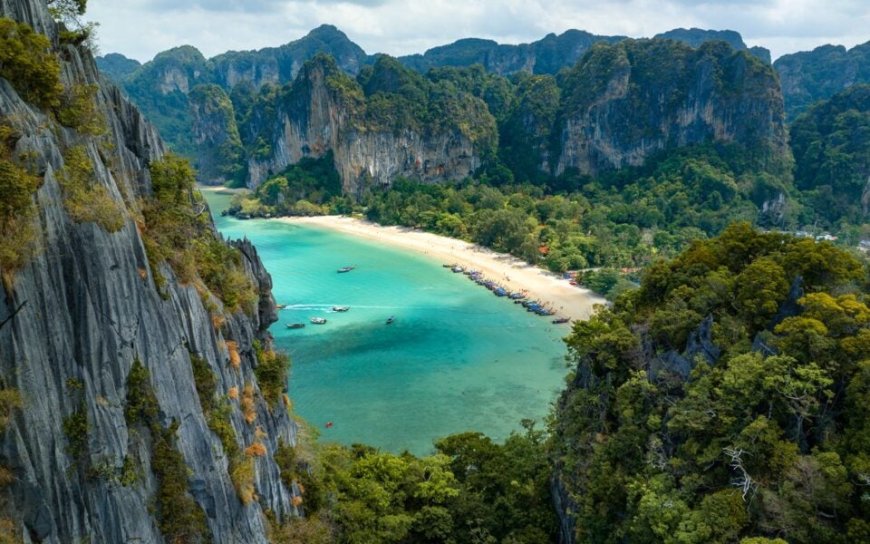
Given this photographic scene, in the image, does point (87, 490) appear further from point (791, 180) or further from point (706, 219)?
point (791, 180)

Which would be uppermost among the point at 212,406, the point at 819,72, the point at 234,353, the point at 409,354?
A: the point at 819,72

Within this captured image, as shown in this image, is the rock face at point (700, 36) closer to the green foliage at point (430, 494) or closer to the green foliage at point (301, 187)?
the green foliage at point (301, 187)

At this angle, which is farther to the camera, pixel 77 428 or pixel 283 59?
Result: pixel 283 59

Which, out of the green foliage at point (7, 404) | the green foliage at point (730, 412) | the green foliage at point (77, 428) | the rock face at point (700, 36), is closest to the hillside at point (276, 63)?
the rock face at point (700, 36)

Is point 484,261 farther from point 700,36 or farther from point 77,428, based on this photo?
point 700,36

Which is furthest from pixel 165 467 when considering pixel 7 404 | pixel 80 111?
pixel 80 111

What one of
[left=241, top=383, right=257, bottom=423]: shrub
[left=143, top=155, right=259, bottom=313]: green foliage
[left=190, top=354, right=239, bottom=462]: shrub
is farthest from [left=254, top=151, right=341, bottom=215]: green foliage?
[left=190, top=354, right=239, bottom=462]: shrub

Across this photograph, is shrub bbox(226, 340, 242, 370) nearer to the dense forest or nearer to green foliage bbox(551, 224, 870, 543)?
the dense forest
